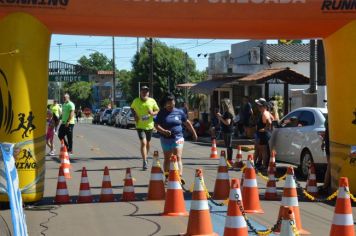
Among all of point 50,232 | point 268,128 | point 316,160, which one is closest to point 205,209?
point 50,232

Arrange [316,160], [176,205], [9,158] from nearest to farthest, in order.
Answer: [9,158] → [176,205] → [316,160]

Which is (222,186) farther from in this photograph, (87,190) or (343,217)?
(343,217)

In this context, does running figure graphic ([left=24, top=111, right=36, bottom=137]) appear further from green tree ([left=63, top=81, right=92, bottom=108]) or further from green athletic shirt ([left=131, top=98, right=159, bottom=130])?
green tree ([left=63, top=81, right=92, bottom=108])

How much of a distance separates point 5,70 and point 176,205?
11.1ft

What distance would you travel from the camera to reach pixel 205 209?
767 centimetres

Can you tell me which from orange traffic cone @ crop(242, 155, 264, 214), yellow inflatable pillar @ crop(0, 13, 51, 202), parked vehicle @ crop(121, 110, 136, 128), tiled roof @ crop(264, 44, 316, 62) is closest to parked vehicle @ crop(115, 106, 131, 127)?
parked vehicle @ crop(121, 110, 136, 128)

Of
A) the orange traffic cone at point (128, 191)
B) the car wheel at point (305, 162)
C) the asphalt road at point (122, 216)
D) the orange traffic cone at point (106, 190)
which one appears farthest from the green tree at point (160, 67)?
the orange traffic cone at point (106, 190)

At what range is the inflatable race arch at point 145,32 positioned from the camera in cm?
970

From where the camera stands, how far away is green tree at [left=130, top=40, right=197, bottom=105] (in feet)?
220

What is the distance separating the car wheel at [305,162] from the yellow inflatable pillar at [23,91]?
6.54 meters

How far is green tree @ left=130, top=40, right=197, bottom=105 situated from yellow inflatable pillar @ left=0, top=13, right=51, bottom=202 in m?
54.9

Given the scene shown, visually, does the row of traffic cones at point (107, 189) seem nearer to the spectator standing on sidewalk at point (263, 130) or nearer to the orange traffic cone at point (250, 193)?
the orange traffic cone at point (250, 193)

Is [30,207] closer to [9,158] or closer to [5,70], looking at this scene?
[5,70]

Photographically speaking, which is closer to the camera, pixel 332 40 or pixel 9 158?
pixel 9 158
